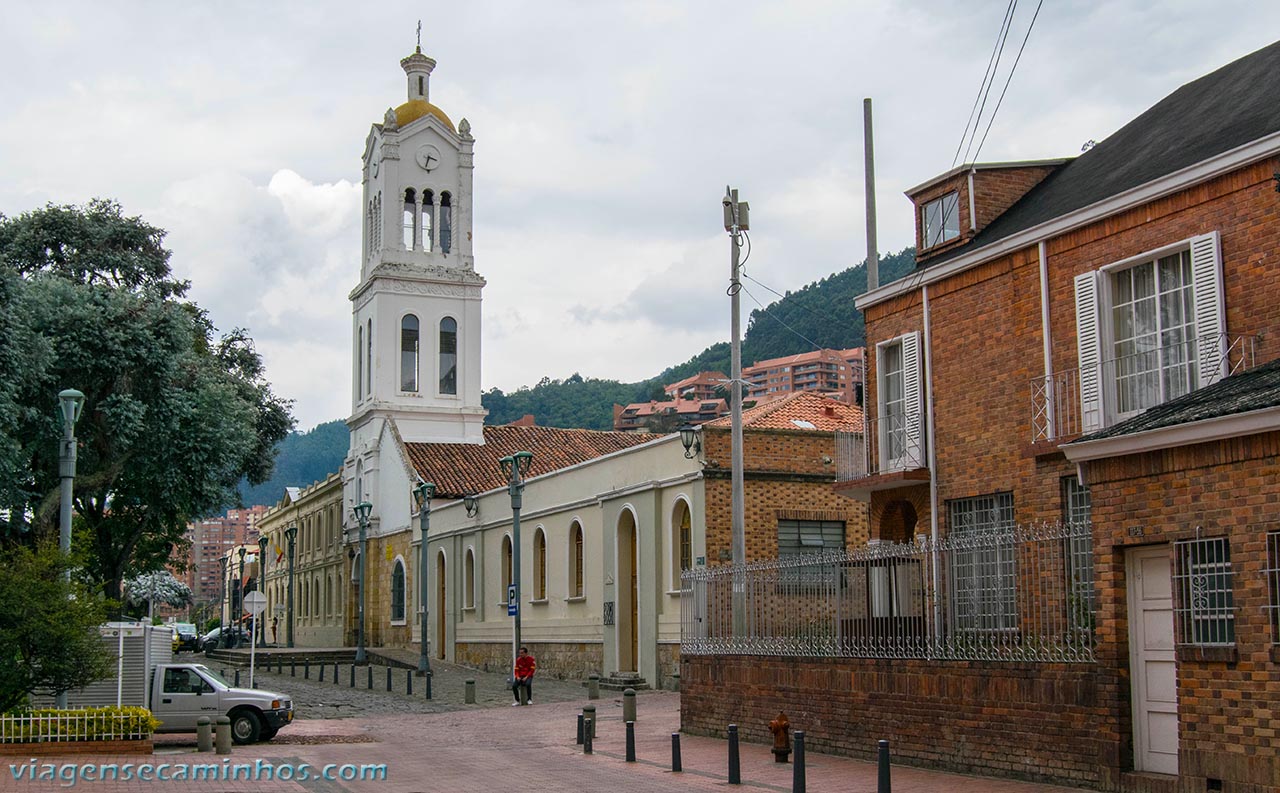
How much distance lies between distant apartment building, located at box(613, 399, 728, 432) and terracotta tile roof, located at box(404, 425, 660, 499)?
46705 mm

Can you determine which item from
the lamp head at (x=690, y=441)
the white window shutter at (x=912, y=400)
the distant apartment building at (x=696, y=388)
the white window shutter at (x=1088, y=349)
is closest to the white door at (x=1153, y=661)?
the white window shutter at (x=1088, y=349)

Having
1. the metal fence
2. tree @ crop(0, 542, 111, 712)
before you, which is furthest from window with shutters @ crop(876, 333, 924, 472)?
tree @ crop(0, 542, 111, 712)

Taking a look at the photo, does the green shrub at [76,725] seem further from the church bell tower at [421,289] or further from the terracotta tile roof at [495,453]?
the church bell tower at [421,289]

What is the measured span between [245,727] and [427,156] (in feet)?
123

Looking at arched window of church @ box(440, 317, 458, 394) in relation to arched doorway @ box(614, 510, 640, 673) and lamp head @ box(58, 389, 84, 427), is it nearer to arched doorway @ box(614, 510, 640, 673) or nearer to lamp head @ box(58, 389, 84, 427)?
arched doorway @ box(614, 510, 640, 673)

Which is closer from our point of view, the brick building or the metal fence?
the brick building

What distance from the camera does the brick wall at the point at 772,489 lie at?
30.3 meters

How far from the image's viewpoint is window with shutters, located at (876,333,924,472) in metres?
21.8

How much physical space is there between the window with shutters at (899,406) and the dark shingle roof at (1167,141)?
60.3 inches

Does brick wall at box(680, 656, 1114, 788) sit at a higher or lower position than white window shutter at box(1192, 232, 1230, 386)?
lower

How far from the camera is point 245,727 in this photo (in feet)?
73.6

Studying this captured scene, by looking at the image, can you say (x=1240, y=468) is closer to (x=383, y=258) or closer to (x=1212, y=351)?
(x=1212, y=351)

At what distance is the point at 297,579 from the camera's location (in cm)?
7538

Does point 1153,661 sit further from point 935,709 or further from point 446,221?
point 446,221
